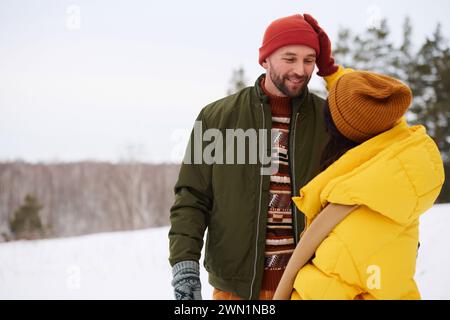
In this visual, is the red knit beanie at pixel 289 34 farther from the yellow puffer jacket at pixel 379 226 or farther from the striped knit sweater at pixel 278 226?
the yellow puffer jacket at pixel 379 226

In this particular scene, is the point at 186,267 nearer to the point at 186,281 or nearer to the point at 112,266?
the point at 186,281

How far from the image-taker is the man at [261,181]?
1.91 meters

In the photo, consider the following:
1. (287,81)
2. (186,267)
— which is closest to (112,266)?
(186,267)

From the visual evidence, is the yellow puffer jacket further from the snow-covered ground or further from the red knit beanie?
the snow-covered ground

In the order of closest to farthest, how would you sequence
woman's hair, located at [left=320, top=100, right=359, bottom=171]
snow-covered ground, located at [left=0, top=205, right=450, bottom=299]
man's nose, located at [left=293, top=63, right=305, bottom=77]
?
1. woman's hair, located at [left=320, top=100, right=359, bottom=171]
2. man's nose, located at [left=293, top=63, right=305, bottom=77]
3. snow-covered ground, located at [left=0, top=205, right=450, bottom=299]

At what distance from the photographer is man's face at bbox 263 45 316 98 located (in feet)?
6.27

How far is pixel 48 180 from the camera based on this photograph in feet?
110

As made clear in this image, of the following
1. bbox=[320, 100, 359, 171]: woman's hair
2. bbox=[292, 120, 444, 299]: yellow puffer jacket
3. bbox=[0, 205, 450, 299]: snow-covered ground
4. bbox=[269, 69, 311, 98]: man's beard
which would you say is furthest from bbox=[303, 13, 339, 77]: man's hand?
bbox=[0, 205, 450, 299]: snow-covered ground

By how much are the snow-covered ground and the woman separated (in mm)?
3418

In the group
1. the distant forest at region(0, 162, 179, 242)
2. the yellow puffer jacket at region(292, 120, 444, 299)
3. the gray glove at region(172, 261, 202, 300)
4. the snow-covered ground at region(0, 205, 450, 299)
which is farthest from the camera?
the distant forest at region(0, 162, 179, 242)
